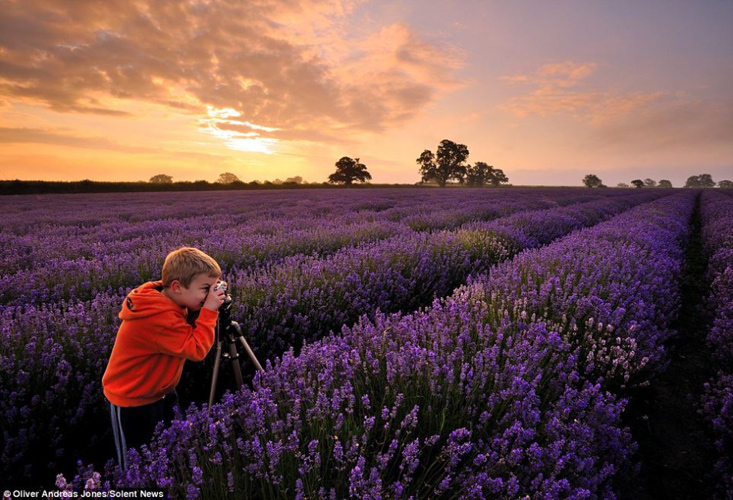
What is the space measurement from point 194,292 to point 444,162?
2974 inches

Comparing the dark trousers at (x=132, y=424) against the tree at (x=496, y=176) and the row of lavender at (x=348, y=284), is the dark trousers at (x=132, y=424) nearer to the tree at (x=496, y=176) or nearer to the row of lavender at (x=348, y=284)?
the row of lavender at (x=348, y=284)

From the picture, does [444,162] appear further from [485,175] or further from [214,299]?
[214,299]

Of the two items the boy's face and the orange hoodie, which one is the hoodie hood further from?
the boy's face

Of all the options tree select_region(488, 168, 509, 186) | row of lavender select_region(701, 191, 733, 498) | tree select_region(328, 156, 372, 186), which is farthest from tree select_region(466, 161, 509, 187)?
row of lavender select_region(701, 191, 733, 498)

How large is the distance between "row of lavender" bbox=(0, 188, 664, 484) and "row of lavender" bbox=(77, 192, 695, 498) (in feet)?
1.87

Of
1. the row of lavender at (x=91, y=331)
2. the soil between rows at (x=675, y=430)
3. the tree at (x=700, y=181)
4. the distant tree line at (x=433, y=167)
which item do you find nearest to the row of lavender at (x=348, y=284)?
the row of lavender at (x=91, y=331)

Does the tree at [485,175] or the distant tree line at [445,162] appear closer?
the distant tree line at [445,162]

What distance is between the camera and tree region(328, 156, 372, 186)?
68.0 m

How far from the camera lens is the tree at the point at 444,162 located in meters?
72.9

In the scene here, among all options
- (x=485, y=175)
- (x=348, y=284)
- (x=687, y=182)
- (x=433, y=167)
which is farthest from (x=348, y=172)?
(x=687, y=182)

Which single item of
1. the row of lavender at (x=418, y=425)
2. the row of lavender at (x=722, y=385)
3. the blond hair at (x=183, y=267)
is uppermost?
the blond hair at (x=183, y=267)

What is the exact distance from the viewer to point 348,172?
68.1 meters

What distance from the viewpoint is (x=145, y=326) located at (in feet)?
6.00

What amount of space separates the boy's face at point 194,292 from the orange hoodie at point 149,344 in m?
0.08
